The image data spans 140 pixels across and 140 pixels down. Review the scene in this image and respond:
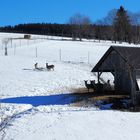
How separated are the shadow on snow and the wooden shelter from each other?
4512mm

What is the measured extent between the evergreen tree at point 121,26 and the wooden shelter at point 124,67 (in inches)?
2777

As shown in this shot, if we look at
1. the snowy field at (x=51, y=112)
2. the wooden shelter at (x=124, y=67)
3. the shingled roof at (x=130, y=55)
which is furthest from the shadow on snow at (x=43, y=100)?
the shingled roof at (x=130, y=55)

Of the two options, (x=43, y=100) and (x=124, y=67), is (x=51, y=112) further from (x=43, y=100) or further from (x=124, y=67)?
(x=124, y=67)

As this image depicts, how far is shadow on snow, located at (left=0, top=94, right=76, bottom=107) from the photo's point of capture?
25.9 metres

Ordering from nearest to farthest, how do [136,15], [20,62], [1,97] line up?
[1,97] < [20,62] < [136,15]

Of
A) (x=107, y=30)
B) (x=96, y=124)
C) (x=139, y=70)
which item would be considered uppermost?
(x=107, y=30)

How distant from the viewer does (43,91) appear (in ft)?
102

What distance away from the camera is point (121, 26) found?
10338 cm

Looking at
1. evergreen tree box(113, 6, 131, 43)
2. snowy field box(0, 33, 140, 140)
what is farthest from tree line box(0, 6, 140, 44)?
snowy field box(0, 33, 140, 140)

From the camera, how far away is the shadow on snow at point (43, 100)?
25906mm

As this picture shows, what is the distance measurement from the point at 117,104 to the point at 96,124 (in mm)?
6478

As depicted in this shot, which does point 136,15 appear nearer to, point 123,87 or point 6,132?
point 123,87

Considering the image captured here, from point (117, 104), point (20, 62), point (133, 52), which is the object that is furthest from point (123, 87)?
point (20, 62)

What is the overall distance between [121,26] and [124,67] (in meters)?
74.1
